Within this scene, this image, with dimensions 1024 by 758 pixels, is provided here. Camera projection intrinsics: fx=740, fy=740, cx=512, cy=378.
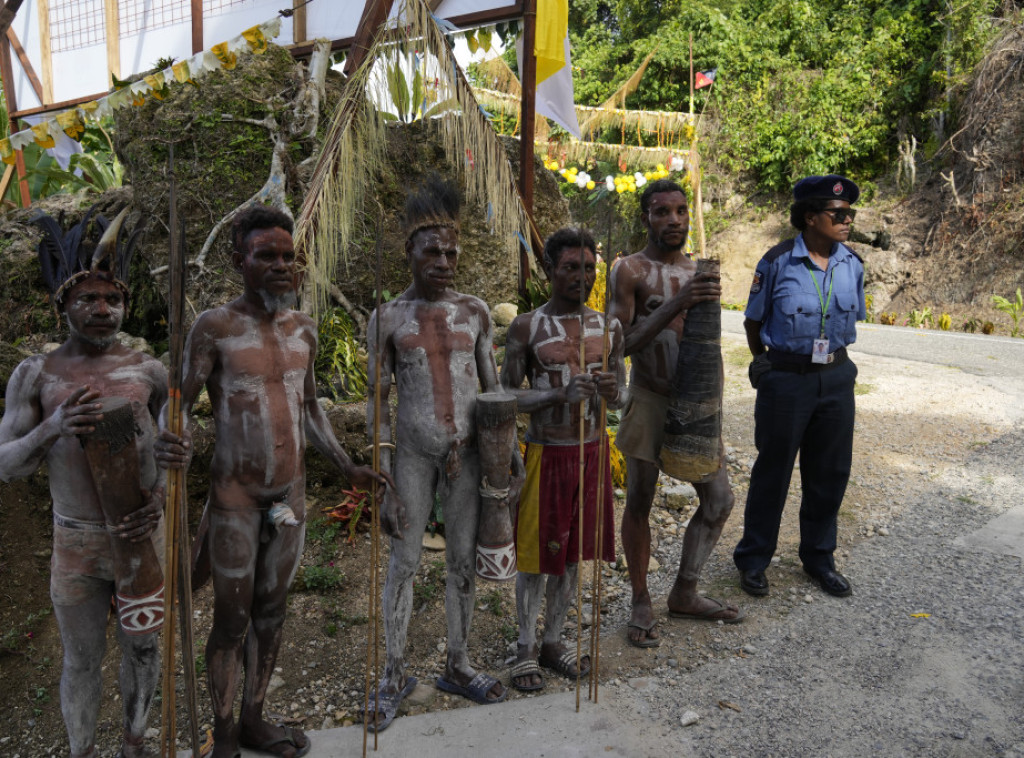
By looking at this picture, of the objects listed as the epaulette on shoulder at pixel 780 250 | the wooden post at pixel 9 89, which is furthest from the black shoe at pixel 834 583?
the wooden post at pixel 9 89

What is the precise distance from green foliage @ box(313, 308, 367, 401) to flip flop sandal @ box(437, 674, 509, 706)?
271cm

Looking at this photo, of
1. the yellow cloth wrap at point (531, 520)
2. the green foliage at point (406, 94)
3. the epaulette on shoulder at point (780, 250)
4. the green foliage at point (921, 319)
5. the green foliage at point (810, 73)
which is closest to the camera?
the yellow cloth wrap at point (531, 520)

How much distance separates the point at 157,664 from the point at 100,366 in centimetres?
105

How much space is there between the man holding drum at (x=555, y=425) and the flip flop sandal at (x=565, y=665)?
0.02 m

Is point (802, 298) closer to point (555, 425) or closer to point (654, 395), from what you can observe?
point (654, 395)

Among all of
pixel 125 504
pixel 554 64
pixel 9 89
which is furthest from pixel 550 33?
pixel 9 89

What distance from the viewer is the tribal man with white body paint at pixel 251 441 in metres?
2.52

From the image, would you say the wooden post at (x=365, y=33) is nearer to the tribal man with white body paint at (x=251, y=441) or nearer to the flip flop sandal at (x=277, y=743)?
the tribal man with white body paint at (x=251, y=441)

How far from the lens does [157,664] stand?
258 centimetres

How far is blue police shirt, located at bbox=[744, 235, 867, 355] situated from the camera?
3.79 meters

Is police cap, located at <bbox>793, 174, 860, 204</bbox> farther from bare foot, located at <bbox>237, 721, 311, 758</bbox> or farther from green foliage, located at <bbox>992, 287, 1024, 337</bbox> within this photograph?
green foliage, located at <bbox>992, 287, 1024, 337</bbox>

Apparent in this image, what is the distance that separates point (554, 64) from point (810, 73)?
50.5 feet

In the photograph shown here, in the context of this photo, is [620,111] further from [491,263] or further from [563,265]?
[563,265]

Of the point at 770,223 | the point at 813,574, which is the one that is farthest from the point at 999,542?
the point at 770,223
